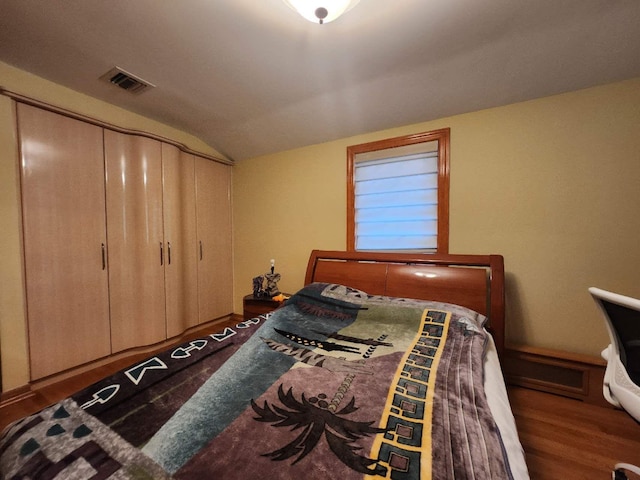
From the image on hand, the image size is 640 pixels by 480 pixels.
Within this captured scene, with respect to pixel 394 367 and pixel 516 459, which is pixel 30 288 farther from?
pixel 516 459

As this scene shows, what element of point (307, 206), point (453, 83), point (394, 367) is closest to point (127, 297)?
point (307, 206)

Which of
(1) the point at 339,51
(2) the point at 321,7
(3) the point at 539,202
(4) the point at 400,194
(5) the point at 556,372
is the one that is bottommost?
(5) the point at 556,372

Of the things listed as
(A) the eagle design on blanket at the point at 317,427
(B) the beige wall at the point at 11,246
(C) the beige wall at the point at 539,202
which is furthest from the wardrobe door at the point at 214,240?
(A) the eagle design on blanket at the point at 317,427

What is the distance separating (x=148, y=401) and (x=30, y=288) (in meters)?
1.86

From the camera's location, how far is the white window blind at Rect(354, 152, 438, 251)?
7.08 feet

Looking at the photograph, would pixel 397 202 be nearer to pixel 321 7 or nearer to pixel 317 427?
pixel 321 7

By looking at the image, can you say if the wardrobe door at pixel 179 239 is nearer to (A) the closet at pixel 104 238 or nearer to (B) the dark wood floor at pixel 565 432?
(A) the closet at pixel 104 238

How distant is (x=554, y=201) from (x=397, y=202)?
1.11 meters

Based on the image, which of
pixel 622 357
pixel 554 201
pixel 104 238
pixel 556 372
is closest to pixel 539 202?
pixel 554 201

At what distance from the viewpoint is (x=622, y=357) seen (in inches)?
40.9

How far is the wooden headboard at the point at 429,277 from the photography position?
172cm

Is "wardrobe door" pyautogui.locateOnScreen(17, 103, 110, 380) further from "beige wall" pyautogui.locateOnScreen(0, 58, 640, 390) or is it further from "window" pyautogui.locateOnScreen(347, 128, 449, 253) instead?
"window" pyautogui.locateOnScreen(347, 128, 449, 253)

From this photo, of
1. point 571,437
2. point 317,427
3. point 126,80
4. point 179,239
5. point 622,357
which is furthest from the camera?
point 179,239

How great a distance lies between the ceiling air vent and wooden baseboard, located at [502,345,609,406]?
11.7 feet
